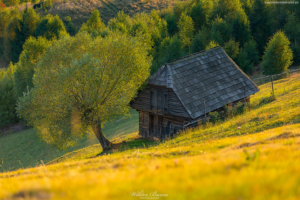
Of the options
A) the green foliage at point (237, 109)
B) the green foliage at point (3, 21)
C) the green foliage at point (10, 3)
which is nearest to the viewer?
the green foliage at point (237, 109)

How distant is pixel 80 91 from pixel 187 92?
28.0ft

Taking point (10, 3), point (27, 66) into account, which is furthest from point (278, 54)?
point (10, 3)

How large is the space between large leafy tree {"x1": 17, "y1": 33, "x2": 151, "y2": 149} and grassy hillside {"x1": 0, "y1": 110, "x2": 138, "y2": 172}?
308 inches

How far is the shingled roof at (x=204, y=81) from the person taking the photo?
762 inches

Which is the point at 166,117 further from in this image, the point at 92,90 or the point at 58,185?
the point at 58,185

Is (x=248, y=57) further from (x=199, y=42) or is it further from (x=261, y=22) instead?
(x=199, y=42)

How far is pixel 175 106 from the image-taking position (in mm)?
19312

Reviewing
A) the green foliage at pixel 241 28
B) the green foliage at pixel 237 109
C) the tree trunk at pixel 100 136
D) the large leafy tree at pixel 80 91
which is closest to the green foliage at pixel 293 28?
the green foliage at pixel 241 28

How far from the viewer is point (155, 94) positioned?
819 inches

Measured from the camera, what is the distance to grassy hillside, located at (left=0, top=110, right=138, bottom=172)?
88.6ft

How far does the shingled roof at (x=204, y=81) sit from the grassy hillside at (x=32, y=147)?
29.7 feet

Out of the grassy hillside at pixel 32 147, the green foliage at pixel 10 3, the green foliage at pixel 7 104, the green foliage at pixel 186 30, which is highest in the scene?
the green foliage at pixel 10 3

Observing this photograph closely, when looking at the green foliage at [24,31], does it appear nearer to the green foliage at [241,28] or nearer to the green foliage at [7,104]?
the green foliage at [7,104]

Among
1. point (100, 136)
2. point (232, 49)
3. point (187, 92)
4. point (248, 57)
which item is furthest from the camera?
point (248, 57)
